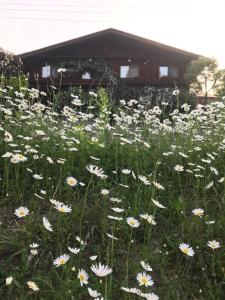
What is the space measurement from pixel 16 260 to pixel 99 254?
0.43 meters

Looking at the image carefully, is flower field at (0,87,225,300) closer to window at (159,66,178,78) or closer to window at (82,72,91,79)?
window at (82,72,91,79)

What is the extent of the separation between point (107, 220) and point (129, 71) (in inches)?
803

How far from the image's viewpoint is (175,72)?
2247cm

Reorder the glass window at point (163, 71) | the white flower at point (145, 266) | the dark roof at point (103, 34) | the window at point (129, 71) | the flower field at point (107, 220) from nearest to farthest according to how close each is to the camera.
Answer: the white flower at point (145, 266) → the flower field at point (107, 220) → the dark roof at point (103, 34) → the window at point (129, 71) → the glass window at point (163, 71)

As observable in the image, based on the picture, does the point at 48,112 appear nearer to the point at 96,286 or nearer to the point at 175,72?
the point at 96,286

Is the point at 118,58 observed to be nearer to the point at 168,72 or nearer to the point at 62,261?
the point at 168,72

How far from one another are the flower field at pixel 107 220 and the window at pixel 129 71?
1871 cm

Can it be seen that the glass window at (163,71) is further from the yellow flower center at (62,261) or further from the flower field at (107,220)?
the yellow flower center at (62,261)

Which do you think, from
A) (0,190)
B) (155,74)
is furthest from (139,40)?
(0,190)

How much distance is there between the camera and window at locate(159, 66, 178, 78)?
22.4 metres

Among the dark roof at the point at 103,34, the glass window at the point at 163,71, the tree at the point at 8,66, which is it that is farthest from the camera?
the glass window at the point at 163,71

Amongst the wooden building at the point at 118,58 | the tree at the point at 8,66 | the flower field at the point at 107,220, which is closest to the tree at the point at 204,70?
the wooden building at the point at 118,58

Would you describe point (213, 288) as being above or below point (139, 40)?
below

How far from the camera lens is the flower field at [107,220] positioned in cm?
191
